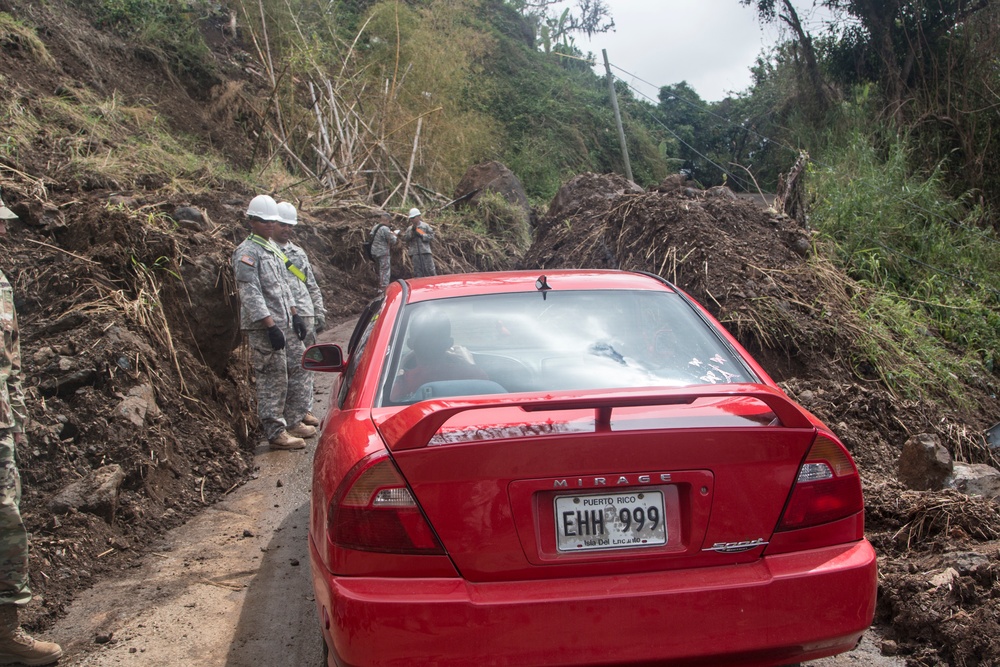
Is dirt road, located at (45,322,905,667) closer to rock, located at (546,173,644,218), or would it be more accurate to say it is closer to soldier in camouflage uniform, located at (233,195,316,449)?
soldier in camouflage uniform, located at (233,195,316,449)

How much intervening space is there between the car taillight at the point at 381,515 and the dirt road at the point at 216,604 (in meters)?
1.24

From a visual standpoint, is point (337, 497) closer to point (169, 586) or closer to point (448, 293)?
point (448, 293)

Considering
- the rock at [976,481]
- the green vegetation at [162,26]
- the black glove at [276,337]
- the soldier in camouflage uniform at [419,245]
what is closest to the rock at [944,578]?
the rock at [976,481]

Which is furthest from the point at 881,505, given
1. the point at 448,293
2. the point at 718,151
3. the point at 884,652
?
the point at 718,151

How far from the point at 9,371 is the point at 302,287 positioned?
337cm

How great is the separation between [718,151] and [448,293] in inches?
1329

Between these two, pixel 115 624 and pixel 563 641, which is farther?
pixel 115 624

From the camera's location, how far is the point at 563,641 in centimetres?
209

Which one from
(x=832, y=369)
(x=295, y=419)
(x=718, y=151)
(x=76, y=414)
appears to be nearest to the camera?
(x=76, y=414)

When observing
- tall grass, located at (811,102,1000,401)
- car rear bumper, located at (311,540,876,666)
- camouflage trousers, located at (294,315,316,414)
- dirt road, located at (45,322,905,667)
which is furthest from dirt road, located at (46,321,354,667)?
tall grass, located at (811,102,1000,401)

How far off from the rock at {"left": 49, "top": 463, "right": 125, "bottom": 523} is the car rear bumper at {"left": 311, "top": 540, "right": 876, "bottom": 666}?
2.63 meters

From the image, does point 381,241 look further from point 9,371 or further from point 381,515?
point 381,515

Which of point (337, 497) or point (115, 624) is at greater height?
point (337, 497)

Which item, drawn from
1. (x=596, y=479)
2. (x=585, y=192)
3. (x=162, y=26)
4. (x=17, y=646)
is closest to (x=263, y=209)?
(x=17, y=646)
